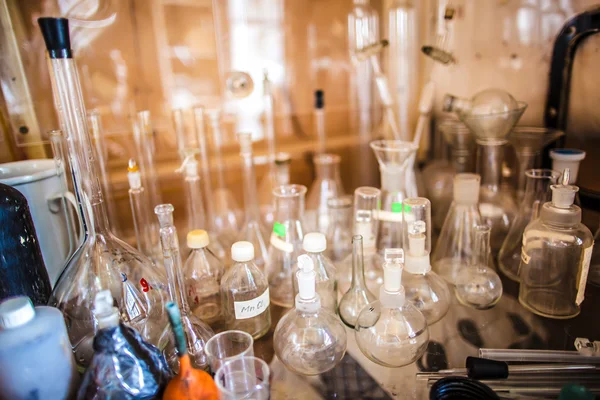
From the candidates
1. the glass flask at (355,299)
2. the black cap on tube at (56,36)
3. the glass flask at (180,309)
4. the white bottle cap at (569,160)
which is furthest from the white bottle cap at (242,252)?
the white bottle cap at (569,160)

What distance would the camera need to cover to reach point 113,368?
611 millimetres

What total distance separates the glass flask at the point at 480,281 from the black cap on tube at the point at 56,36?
34.7 inches

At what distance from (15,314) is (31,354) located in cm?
6

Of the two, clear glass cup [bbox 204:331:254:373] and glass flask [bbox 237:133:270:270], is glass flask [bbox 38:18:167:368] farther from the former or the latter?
glass flask [bbox 237:133:270:270]

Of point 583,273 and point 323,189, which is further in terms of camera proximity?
point 323,189

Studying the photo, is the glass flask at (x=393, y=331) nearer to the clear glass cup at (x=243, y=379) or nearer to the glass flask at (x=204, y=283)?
the clear glass cup at (x=243, y=379)

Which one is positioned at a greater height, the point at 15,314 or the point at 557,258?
the point at 15,314

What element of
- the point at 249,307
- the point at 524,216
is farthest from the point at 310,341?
the point at 524,216

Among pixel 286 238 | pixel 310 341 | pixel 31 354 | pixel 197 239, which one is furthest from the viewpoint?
pixel 286 238

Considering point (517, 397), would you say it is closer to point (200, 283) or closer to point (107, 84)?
point (200, 283)

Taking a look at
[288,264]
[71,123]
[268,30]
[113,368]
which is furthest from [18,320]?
[268,30]

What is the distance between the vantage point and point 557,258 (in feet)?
3.02

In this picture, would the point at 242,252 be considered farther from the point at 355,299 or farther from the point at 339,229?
the point at 339,229

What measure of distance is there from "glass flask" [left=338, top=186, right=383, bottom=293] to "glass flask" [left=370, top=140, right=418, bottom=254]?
0.02 metres
